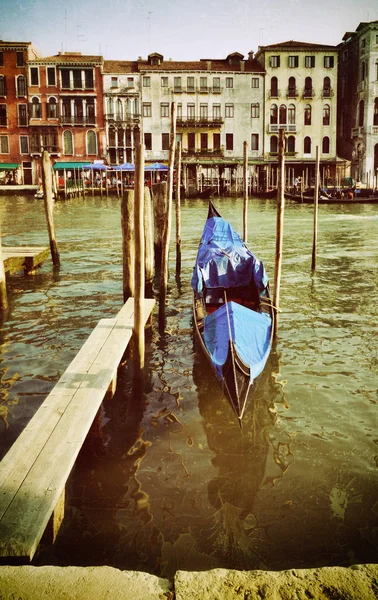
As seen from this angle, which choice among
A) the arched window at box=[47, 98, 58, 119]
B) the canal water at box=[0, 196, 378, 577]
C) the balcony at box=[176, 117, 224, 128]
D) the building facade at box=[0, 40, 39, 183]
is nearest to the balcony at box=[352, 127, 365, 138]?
the balcony at box=[176, 117, 224, 128]

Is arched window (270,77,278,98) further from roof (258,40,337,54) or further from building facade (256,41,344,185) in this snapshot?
roof (258,40,337,54)

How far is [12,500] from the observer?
2475mm

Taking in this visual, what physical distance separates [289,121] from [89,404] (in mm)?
38650

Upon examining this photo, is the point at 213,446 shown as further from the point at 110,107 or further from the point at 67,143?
the point at 110,107

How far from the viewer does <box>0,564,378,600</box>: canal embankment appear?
1.93 meters

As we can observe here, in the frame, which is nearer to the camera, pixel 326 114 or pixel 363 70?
pixel 363 70

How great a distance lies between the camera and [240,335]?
4504 millimetres

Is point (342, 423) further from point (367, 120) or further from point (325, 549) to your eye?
point (367, 120)

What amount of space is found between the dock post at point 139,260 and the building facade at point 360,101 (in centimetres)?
3311

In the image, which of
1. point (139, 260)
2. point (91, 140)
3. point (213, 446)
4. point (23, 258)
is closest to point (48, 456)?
point (213, 446)

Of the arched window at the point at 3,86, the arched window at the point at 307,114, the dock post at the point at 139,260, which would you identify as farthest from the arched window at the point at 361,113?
the dock post at the point at 139,260

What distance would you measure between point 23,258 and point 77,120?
31130 millimetres

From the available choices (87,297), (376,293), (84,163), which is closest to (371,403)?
(376,293)

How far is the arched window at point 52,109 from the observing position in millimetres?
37188
